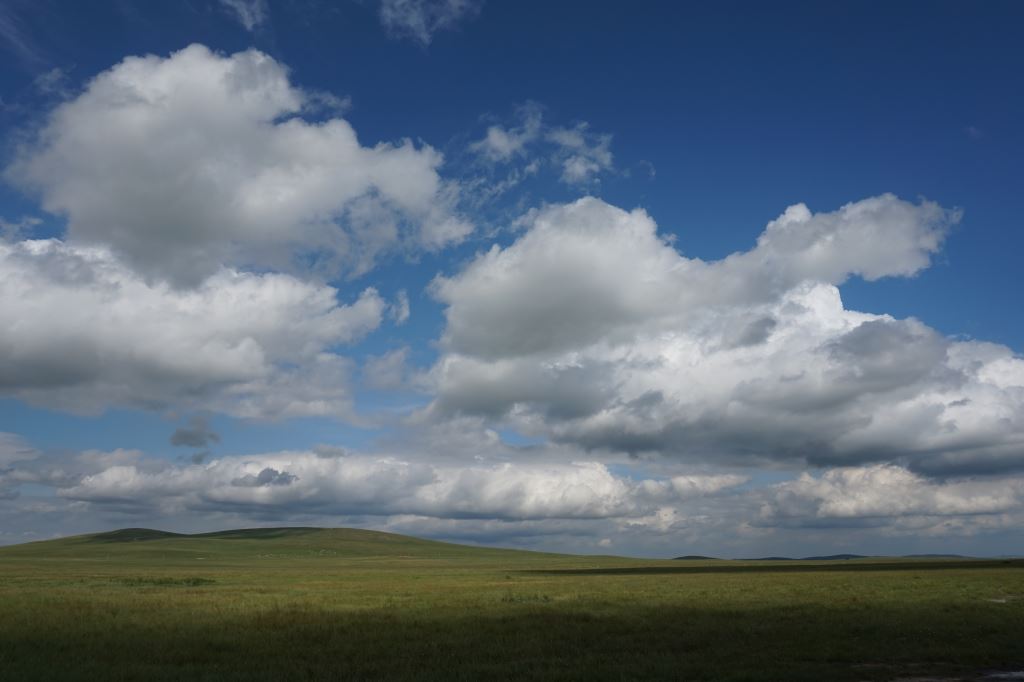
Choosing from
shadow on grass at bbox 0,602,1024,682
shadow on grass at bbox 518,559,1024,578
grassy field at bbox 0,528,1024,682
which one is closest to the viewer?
shadow on grass at bbox 0,602,1024,682

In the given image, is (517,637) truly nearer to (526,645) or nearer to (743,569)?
(526,645)

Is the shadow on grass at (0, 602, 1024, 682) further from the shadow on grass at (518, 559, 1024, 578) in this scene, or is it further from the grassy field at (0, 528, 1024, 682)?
the shadow on grass at (518, 559, 1024, 578)

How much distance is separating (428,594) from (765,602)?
24.9 meters

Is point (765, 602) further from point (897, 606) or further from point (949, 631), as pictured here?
point (949, 631)

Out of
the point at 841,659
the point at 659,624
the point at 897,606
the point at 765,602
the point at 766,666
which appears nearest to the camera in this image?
the point at 766,666

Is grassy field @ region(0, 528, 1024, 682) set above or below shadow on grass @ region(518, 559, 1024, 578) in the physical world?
above

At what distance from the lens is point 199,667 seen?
2609 cm

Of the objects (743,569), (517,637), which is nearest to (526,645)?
(517,637)

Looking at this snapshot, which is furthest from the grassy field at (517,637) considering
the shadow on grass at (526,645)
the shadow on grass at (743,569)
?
the shadow on grass at (743,569)

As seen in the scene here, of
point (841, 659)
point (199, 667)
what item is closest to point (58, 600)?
point (199, 667)

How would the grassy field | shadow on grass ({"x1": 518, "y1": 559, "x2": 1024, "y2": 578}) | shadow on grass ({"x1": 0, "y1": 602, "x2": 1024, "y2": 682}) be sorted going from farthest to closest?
shadow on grass ({"x1": 518, "y1": 559, "x2": 1024, "y2": 578}), the grassy field, shadow on grass ({"x1": 0, "y1": 602, "x2": 1024, "y2": 682})

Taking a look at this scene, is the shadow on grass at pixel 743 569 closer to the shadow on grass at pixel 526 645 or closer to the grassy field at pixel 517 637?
the grassy field at pixel 517 637

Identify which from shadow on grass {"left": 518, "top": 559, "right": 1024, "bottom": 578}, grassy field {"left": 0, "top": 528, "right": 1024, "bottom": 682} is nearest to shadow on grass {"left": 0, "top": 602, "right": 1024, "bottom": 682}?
grassy field {"left": 0, "top": 528, "right": 1024, "bottom": 682}

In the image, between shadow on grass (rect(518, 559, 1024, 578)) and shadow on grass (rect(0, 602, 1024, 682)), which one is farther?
shadow on grass (rect(518, 559, 1024, 578))
